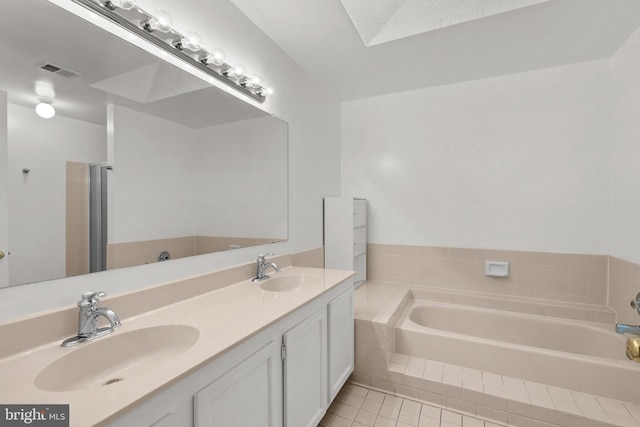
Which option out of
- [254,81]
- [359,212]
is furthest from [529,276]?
[254,81]

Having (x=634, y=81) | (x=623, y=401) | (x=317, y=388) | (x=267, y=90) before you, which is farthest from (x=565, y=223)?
(x=267, y=90)

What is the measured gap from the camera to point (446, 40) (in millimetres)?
2141

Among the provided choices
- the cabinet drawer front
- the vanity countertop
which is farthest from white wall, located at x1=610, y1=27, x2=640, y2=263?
the vanity countertop

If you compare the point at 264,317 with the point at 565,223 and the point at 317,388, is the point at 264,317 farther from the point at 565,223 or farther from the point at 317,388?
the point at 565,223

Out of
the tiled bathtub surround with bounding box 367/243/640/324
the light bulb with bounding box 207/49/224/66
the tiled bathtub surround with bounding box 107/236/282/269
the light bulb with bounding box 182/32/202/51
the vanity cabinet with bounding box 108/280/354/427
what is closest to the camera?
the vanity cabinet with bounding box 108/280/354/427

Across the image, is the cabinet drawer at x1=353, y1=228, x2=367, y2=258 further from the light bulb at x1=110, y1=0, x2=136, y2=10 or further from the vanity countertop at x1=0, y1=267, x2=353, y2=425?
the light bulb at x1=110, y1=0, x2=136, y2=10

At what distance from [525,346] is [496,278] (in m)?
0.86

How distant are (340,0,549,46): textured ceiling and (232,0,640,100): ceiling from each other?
13mm

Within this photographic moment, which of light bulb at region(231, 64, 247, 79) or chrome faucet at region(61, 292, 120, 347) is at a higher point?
light bulb at region(231, 64, 247, 79)

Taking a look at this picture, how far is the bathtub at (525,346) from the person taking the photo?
175 centimetres

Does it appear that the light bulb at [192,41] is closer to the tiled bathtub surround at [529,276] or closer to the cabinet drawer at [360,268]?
the cabinet drawer at [360,268]

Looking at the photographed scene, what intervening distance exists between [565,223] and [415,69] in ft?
6.17

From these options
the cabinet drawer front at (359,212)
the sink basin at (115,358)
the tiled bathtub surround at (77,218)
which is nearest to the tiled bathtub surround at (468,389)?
the cabinet drawer front at (359,212)

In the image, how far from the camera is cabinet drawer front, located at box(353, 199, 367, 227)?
2.86m
